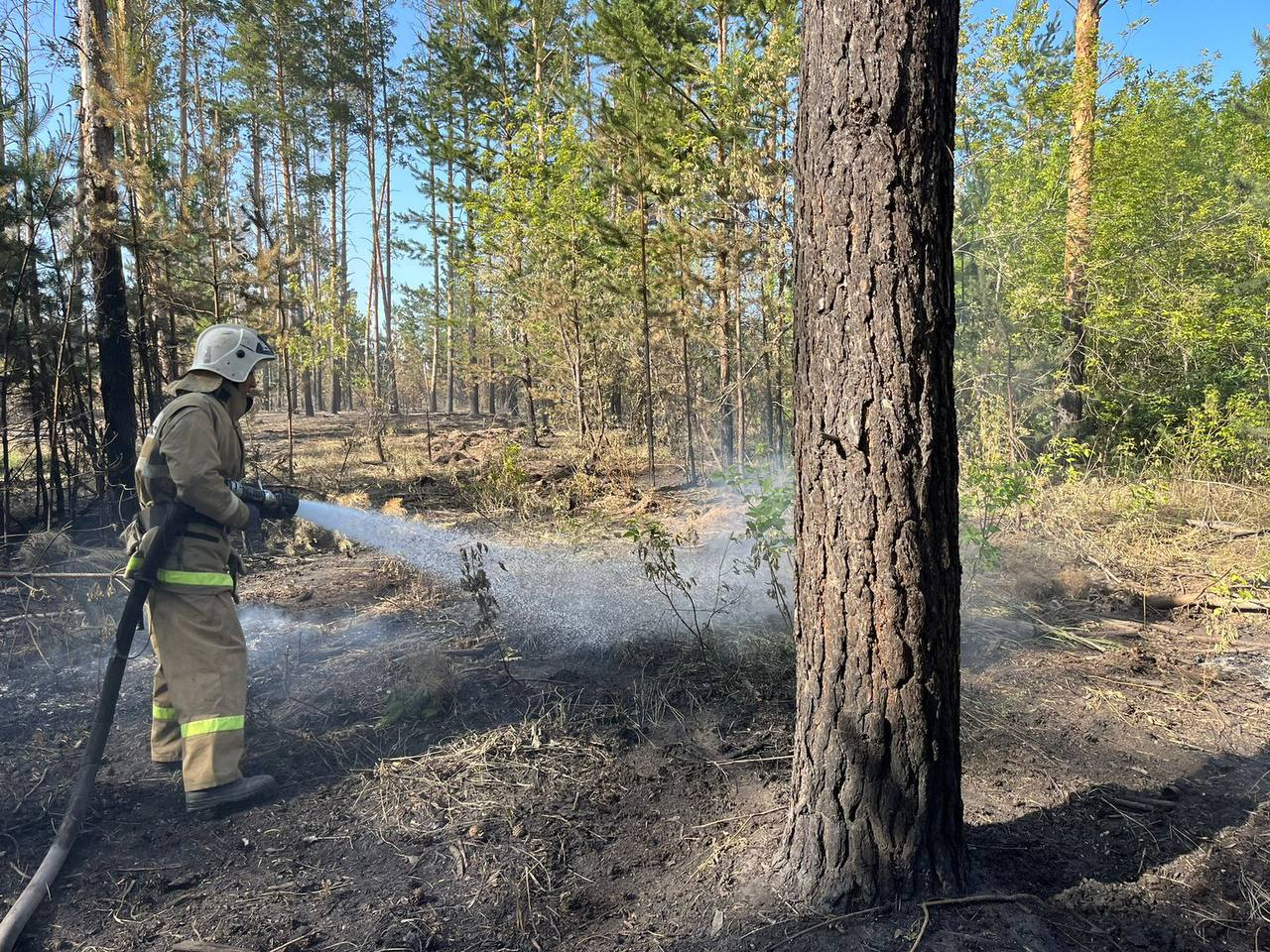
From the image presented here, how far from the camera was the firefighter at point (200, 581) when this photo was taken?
3346mm

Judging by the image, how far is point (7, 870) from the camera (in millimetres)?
2949

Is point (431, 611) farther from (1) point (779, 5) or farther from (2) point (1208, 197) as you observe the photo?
(2) point (1208, 197)

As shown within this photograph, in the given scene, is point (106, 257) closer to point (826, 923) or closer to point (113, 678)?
point (113, 678)

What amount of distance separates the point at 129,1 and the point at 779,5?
8434 millimetres

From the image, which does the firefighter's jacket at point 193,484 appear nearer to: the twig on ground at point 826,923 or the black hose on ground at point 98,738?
the black hose on ground at point 98,738

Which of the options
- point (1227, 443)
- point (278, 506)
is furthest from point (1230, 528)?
point (278, 506)

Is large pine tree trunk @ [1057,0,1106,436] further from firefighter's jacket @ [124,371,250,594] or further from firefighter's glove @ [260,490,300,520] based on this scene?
firefighter's jacket @ [124,371,250,594]

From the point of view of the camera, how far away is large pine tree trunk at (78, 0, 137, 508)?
744 cm

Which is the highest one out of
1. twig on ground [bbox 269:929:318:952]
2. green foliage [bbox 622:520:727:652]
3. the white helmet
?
the white helmet

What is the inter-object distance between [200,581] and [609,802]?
218 centimetres

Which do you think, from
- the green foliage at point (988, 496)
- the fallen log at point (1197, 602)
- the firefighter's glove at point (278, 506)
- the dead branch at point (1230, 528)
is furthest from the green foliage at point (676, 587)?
the dead branch at point (1230, 528)

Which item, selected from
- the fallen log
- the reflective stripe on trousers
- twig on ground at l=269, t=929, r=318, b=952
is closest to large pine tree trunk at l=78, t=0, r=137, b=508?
the reflective stripe on trousers

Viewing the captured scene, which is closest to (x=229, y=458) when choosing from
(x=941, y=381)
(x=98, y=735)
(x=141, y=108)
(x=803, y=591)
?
(x=98, y=735)

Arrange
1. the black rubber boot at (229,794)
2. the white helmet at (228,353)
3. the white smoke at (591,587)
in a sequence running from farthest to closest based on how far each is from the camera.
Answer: the white smoke at (591,587) < the white helmet at (228,353) < the black rubber boot at (229,794)
